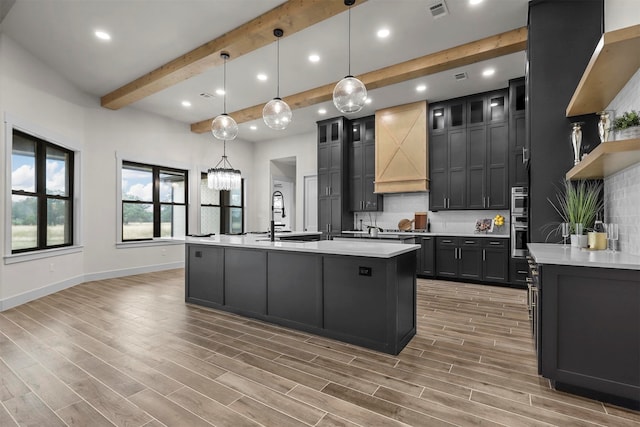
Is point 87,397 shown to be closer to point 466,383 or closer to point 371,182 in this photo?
point 466,383

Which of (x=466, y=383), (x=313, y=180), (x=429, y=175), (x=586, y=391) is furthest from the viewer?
(x=313, y=180)

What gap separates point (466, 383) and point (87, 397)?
2.55 metres

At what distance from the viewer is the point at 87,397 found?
208cm

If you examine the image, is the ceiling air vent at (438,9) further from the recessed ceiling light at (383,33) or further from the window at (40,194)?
the window at (40,194)

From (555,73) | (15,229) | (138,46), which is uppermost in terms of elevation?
(138,46)

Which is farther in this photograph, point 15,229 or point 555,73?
point 15,229

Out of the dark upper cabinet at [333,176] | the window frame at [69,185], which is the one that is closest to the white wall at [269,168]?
the dark upper cabinet at [333,176]

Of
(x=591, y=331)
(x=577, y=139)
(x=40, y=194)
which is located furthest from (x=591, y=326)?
(x=40, y=194)

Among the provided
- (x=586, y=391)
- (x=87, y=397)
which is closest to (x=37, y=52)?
(x=87, y=397)

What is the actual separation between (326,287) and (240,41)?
3046mm

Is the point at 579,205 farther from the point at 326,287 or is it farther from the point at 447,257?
the point at 447,257

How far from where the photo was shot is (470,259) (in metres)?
5.60

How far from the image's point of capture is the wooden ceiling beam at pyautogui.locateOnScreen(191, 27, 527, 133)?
3920mm

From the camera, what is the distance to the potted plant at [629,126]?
2080mm
